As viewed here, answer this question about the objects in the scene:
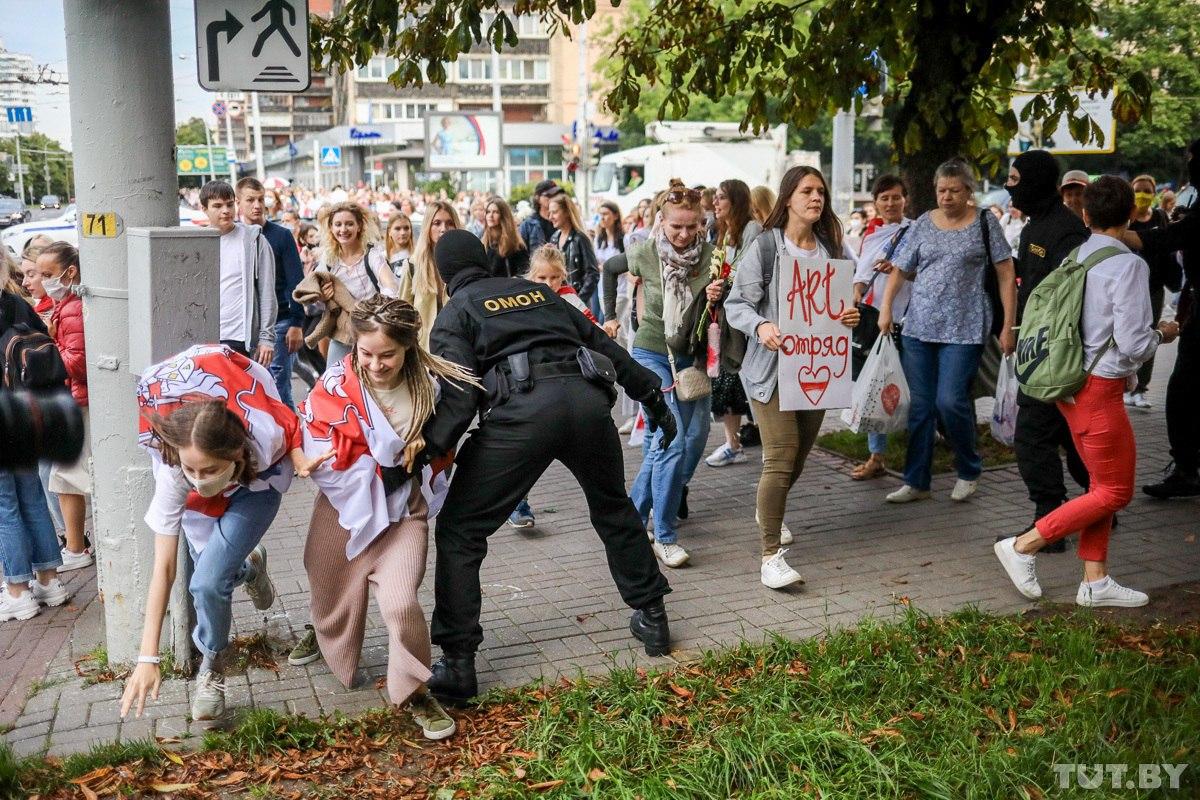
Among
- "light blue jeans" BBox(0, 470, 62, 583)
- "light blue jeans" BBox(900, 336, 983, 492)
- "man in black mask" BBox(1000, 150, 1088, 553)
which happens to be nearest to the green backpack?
"man in black mask" BBox(1000, 150, 1088, 553)

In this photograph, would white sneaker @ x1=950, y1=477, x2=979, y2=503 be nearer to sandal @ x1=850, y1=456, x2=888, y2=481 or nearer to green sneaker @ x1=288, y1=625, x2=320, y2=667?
sandal @ x1=850, y1=456, x2=888, y2=481

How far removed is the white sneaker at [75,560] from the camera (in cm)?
635

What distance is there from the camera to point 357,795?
3.82 metres

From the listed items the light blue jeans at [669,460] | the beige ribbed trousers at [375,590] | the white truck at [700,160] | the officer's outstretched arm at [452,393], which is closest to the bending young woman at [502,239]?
the light blue jeans at [669,460]

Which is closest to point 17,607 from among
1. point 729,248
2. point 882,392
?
point 729,248

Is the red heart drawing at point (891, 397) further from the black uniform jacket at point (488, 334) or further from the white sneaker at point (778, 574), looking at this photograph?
the black uniform jacket at point (488, 334)

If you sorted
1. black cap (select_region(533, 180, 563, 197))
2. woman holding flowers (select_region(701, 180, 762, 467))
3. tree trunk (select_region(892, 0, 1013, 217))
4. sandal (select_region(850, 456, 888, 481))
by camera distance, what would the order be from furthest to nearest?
black cap (select_region(533, 180, 563, 197)) → sandal (select_region(850, 456, 888, 481)) → tree trunk (select_region(892, 0, 1013, 217)) → woman holding flowers (select_region(701, 180, 762, 467))

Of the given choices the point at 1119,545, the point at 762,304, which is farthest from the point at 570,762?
the point at 1119,545

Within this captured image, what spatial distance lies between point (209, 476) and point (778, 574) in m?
2.78

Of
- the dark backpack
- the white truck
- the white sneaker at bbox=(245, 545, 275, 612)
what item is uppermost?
the white truck

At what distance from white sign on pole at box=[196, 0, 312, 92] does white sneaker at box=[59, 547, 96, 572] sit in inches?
109

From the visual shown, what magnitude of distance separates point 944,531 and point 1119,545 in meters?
0.90

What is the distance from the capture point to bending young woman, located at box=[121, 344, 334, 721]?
12.6 feet

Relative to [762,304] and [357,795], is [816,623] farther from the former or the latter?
[357,795]
